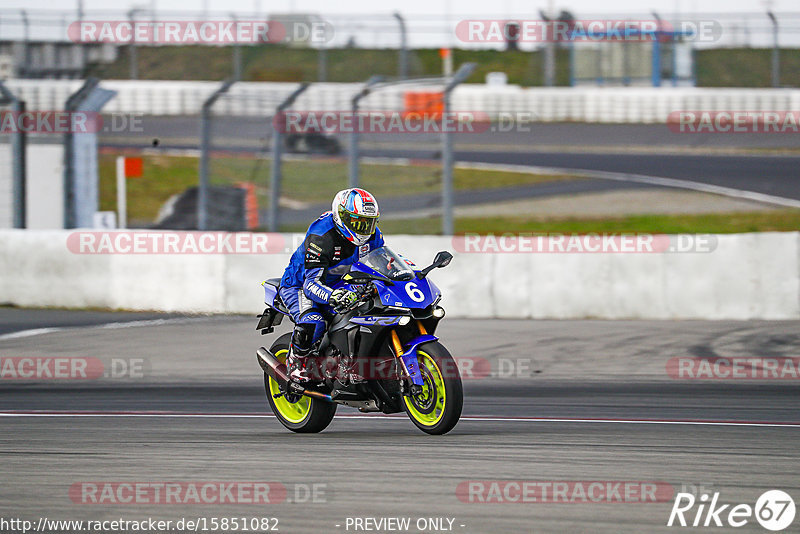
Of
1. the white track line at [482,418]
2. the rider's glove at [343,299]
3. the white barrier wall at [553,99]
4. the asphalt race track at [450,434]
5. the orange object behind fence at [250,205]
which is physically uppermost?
the white barrier wall at [553,99]

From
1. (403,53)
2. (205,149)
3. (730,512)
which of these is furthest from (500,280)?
(403,53)

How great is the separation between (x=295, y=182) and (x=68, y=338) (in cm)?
419

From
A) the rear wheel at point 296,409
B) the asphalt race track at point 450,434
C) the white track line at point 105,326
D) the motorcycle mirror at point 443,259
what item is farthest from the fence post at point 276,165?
the motorcycle mirror at point 443,259

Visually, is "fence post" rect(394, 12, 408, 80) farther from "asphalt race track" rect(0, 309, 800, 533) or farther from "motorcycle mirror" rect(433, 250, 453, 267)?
"motorcycle mirror" rect(433, 250, 453, 267)

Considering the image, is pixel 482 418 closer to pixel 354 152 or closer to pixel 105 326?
pixel 105 326

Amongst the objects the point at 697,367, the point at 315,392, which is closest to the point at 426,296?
the point at 315,392

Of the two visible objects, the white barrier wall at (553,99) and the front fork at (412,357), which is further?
the white barrier wall at (553,99)

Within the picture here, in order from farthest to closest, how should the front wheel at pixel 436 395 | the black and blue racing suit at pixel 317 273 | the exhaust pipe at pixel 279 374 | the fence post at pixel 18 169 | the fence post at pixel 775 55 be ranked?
the fence post at pixel 775 55
the fence post at pixel 18 169
the exhaust pipe at pixel 279 374
the black and blue racing suit at pixel 317 273
the front wheel at pixel 436 395

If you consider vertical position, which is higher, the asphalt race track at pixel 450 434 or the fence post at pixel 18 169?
the fence post at pixel 18 169

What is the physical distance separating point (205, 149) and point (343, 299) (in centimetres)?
907

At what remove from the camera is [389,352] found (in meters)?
7.65

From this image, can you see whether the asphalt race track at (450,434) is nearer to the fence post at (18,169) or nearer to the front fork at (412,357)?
the front fork at (412,357)

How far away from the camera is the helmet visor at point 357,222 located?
7.65 m

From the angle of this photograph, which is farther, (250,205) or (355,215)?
(250,205)
